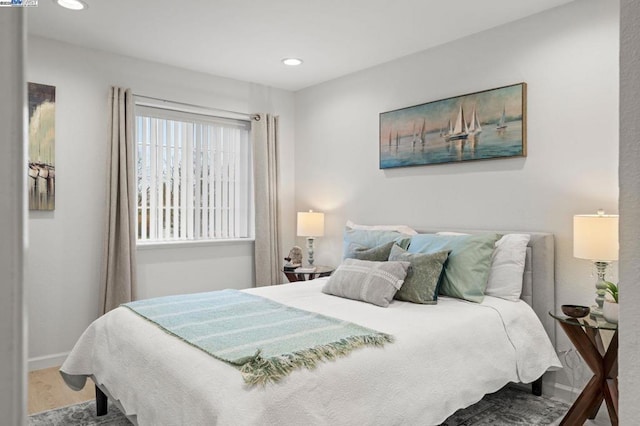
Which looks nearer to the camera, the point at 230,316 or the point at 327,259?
the point at 230,316

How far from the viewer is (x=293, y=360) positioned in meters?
1.83

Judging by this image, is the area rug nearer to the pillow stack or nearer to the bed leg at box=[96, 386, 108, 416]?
the bed leg at box=[96, 386, 108, 416]

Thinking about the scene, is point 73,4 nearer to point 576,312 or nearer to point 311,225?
point 311,225

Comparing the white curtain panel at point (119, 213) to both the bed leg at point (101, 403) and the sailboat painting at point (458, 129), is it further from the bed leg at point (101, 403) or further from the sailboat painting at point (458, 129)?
the sailboat painting at point (458, 129)

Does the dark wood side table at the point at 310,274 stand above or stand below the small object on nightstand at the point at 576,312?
below

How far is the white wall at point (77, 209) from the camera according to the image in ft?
11.8

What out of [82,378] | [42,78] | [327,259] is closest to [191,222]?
[327,259]

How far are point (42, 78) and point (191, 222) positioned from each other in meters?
1.76

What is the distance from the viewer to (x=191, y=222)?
4559mm

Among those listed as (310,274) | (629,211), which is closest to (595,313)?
(629,211)

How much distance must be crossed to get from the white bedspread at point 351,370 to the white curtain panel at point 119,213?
1208mm

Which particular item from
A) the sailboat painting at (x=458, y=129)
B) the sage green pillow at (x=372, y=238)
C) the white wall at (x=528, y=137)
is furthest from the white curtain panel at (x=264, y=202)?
the sailboat painting at (x=458, y=129)

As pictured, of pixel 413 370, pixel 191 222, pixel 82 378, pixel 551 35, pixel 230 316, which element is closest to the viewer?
pixel 413 370

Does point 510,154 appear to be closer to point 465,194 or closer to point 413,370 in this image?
point 465,194
